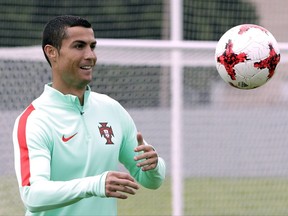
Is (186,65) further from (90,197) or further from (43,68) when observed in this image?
(90,197)

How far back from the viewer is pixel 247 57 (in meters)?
5.03

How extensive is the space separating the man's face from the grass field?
4327 millimetres

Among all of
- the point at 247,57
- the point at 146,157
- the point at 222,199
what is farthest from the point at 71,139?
the point at 222,199

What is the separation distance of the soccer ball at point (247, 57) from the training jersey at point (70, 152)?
2.39ft

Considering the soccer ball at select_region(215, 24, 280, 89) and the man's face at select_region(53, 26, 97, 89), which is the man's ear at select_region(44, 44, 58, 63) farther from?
the soccer ball at select_region(215, 24, 280, 89)

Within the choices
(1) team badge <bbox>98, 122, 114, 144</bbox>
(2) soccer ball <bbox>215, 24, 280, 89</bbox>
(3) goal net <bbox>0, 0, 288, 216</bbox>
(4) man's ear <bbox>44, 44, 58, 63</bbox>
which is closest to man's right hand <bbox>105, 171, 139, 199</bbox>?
(1) team badge <bbox>98, 122, 114, 144</bbox>

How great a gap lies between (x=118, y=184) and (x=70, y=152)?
1.85ft

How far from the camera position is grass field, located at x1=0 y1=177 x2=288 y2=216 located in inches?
347

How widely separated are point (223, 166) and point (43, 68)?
7.47 feet

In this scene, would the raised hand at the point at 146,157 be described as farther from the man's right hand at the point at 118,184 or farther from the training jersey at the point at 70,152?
the man's right hand at the point at 118,184

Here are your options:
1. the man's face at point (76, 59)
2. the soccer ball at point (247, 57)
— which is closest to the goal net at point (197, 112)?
the soccer ball at point (247, 57)

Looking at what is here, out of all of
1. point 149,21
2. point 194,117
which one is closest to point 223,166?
point 194,117

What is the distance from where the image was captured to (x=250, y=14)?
32.7ft

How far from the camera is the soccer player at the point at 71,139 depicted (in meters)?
4.20
